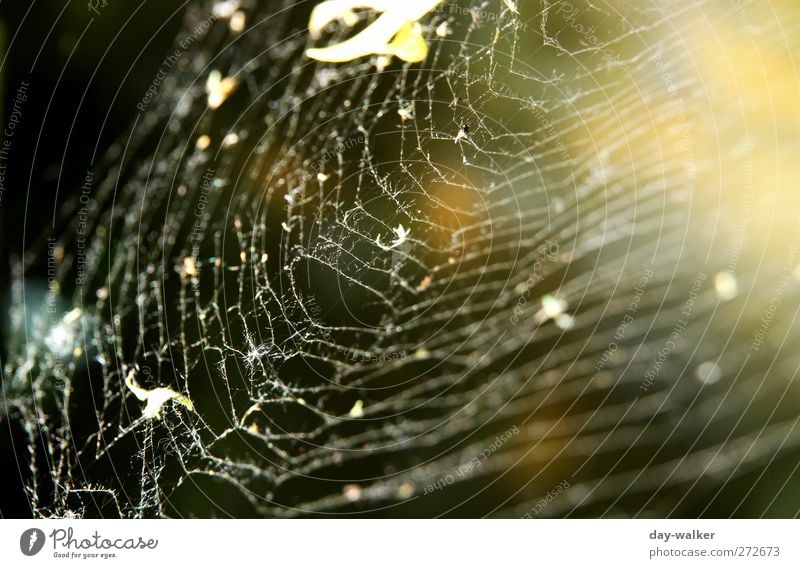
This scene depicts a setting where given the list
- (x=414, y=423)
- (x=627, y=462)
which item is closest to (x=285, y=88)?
(x=414, y=423)

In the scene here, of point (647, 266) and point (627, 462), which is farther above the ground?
point (647, 266)
